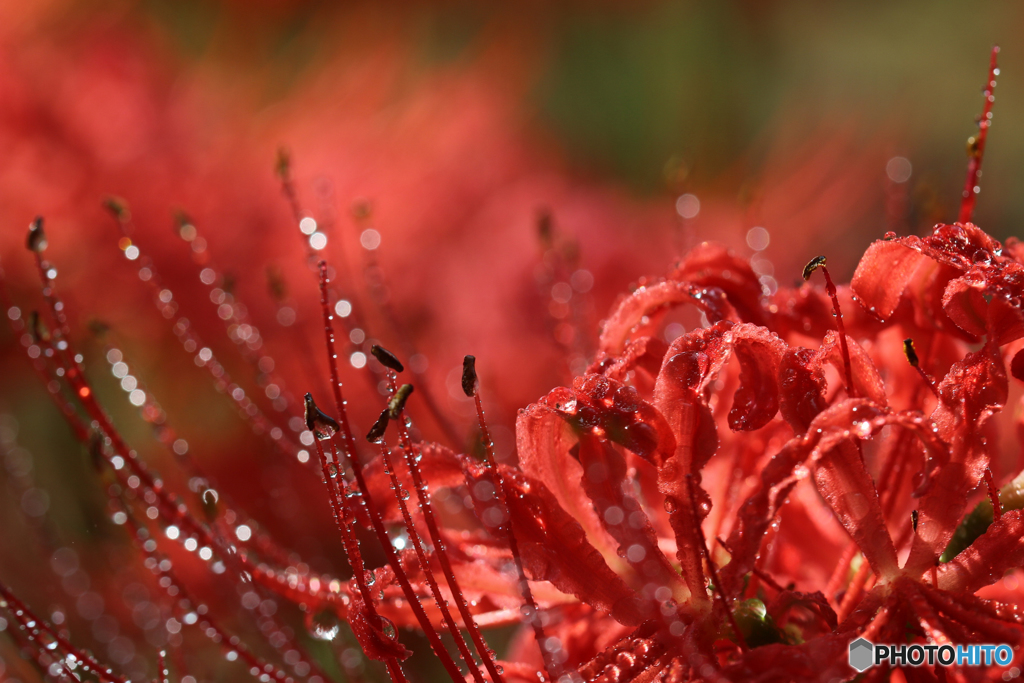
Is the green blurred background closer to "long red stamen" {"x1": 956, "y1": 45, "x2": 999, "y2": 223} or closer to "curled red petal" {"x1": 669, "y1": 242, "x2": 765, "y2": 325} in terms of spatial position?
"long red stamen" {"x1": 956, "y1": 45, "x2": 999, "y2": 223}

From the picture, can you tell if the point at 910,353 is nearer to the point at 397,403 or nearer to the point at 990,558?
the point at 990,558

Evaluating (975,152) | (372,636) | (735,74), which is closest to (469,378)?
(372,636)

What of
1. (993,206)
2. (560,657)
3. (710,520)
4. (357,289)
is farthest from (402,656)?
(993,206)

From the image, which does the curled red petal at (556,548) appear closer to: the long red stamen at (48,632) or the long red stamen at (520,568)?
the long red stamen at (520,568)

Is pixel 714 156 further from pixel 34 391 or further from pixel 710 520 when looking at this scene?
pixel 710 520

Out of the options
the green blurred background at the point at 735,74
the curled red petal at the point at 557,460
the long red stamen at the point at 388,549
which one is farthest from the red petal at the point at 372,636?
the green blurred background at the point at 735,74

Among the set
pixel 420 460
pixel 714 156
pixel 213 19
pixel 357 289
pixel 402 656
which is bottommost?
pixel 402 656

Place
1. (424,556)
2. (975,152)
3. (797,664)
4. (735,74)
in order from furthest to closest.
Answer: (735,74)
(975,152)
(424,556)
(797,664)
